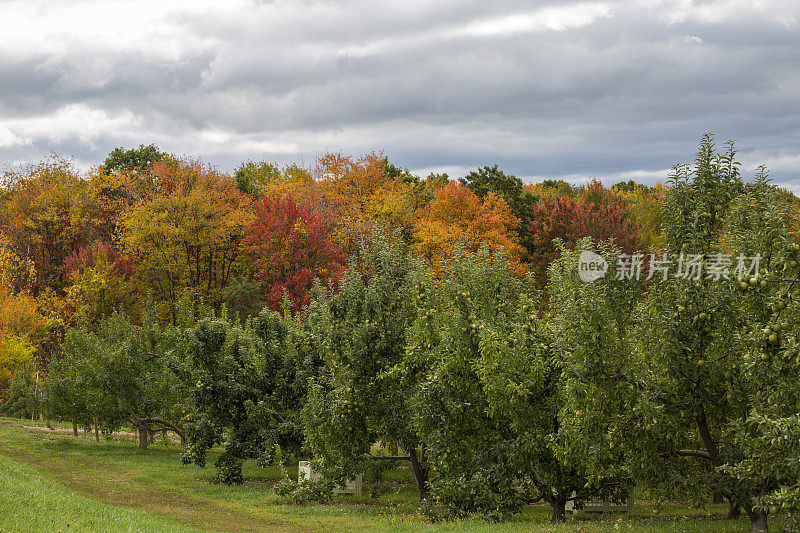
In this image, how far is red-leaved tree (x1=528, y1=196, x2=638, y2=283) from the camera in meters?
52.7

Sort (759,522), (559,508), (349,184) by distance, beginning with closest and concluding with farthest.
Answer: (759,522)
(559,508)
(349,184)

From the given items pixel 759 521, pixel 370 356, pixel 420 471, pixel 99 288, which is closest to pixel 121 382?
pixel 370 356

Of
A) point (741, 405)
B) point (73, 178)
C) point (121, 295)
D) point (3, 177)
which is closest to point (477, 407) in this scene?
point (741, 405)

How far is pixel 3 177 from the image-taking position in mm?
71375

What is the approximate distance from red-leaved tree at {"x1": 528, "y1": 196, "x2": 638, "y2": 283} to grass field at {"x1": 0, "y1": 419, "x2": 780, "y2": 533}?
2829cm

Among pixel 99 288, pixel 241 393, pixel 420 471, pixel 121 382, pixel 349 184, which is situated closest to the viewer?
pixel 420 471

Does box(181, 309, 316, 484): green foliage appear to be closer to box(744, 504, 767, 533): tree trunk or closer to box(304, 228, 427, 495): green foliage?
box(304, 228, 427, 495): green foliage

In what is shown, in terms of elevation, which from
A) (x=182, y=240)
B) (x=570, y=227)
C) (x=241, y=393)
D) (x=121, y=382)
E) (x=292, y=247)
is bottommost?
(x=121, y=382)

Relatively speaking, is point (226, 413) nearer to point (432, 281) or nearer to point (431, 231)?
point (432, 281)

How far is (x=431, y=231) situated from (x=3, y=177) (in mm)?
47908

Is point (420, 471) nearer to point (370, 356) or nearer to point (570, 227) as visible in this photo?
point (370, 356)

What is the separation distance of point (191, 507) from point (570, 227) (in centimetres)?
3938

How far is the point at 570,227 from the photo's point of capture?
177ft

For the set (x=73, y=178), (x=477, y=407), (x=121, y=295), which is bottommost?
(x=477, y=407)
